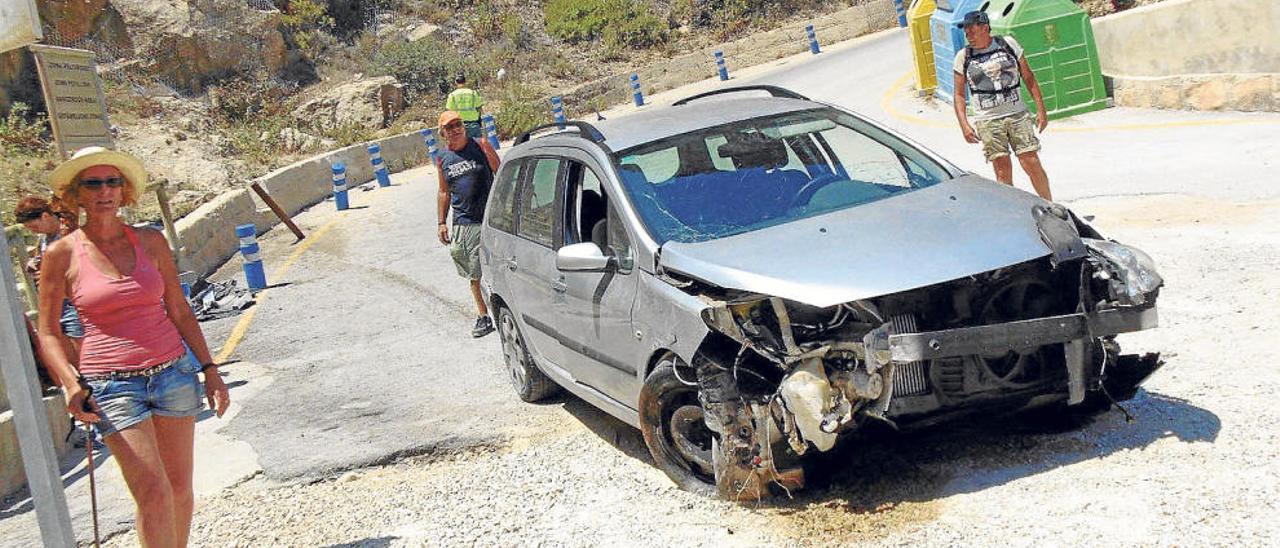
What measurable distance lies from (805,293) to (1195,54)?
11170 mm

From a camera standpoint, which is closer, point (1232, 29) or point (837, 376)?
point (837, 376)

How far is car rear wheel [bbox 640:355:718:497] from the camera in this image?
5.47m

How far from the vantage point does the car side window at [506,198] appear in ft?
24.7

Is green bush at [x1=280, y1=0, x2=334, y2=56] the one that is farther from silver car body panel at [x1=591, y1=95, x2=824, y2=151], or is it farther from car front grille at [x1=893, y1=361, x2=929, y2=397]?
car front grille at [x1=893, y1=361, x2=929, y2=397]

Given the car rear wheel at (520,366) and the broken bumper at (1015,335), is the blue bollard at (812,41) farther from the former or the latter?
the broken bumper at (1015,335)

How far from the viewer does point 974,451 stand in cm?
552

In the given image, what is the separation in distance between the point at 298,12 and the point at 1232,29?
31.6m

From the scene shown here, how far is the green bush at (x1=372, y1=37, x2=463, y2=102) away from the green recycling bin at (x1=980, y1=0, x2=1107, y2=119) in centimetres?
2474

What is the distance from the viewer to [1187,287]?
7.59 metres

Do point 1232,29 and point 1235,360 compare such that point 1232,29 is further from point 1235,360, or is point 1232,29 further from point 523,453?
point 523,453

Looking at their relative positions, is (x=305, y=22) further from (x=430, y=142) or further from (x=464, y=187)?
(x=464, y=187)

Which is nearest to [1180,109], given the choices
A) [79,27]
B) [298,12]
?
[79,27]

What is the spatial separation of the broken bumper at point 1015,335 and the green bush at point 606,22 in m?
39.2

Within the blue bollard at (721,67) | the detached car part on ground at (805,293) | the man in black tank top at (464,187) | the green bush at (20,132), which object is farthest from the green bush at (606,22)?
the detached car part on ground at (805,293)
